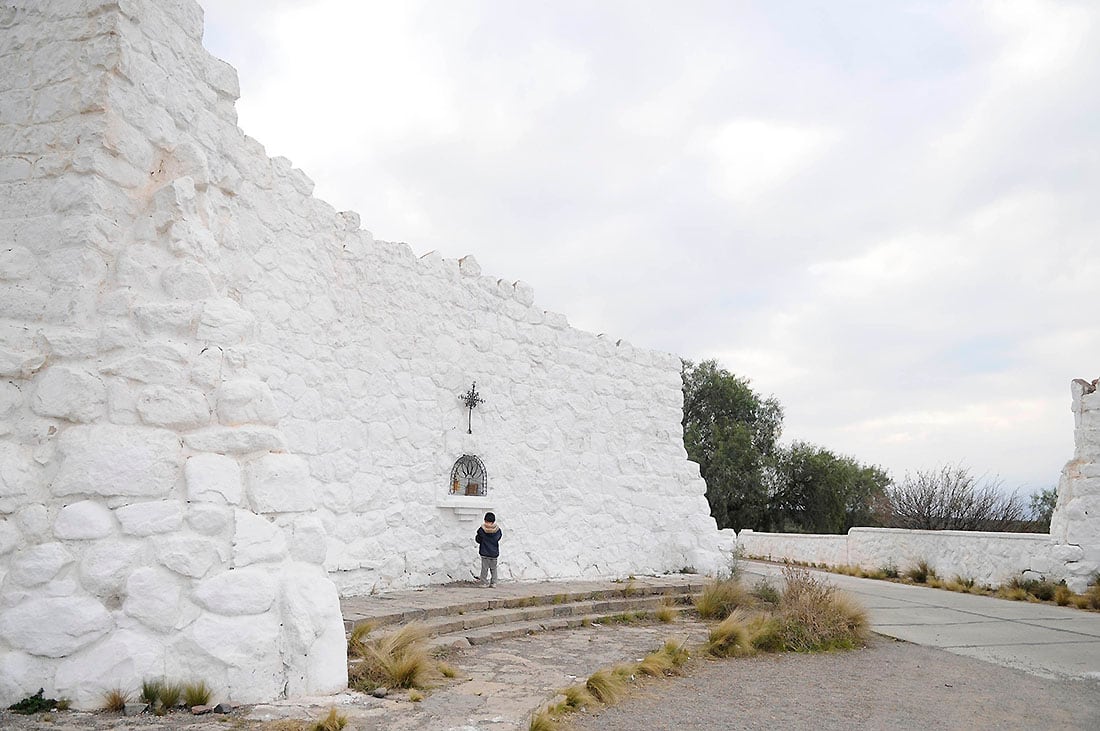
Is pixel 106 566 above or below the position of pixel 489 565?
above

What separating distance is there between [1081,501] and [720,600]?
655 centimetres

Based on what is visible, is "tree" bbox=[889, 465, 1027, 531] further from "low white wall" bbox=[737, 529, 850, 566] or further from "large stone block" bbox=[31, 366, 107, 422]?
"large stone block" bbox=[31, 366, 107, 422]

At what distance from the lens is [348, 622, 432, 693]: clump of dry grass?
485 cm

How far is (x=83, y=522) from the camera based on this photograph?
4.02m

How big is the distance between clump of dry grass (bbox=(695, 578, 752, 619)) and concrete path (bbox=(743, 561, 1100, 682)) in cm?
144

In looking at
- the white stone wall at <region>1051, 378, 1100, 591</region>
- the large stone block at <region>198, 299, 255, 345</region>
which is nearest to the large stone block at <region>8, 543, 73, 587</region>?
the large stone block at <region>198, 299, 255, 345</region>

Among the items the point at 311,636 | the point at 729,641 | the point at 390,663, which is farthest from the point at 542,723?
the point at 729,641

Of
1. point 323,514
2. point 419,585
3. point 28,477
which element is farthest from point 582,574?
point 28,477

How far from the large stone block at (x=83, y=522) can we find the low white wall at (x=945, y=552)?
37.0 ft

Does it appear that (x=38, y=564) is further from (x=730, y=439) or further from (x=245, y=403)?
(x=730, y=439)

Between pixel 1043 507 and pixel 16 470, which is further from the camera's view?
pixel 1043 507

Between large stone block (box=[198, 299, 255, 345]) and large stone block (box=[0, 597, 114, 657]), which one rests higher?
large stone block (box=[198, 299, 255, 345])

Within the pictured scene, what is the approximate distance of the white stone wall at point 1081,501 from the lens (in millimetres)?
11648

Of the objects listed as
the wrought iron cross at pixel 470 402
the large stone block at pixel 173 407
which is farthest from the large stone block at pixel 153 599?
the wrought iron cross at pixel 470 402
